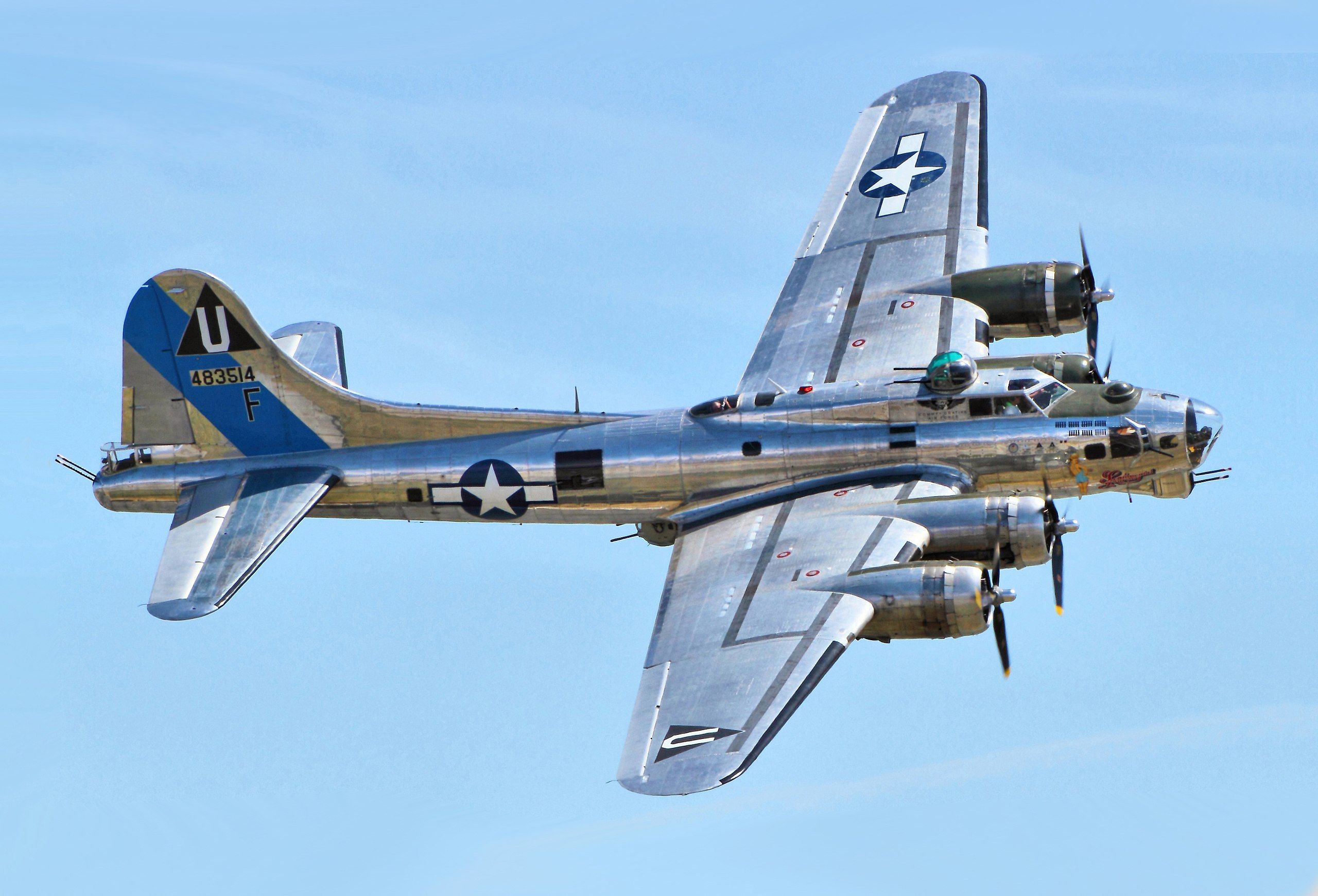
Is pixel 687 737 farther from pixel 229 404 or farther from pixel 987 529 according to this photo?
pixel 229 404

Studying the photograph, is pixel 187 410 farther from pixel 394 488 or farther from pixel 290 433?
pixel 394 488

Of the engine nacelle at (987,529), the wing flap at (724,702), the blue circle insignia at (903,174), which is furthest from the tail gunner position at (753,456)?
the blue circle insignia at (903,174)

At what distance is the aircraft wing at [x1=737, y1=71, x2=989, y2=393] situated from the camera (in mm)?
38656

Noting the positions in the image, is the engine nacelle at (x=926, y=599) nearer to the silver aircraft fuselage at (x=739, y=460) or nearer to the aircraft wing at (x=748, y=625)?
the aircraft wing at (x=748, y=625)

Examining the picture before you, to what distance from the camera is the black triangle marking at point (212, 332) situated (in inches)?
1486

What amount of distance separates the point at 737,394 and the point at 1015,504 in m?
5.99

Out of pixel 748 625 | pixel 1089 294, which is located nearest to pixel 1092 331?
pixel 1089 294

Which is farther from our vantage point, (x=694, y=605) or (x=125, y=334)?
(x=125, y=334)

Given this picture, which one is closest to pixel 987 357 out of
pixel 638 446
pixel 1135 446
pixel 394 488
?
pixel 1135 446

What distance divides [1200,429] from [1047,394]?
2770 mm

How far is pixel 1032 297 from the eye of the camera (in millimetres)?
39062

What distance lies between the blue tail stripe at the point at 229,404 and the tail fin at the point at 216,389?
1 cm

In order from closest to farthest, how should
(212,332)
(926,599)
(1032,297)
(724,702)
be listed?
1. (724,702)
2. (926,599)
3. (212,332)
4. (1032,297)

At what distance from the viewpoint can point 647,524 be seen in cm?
3712
